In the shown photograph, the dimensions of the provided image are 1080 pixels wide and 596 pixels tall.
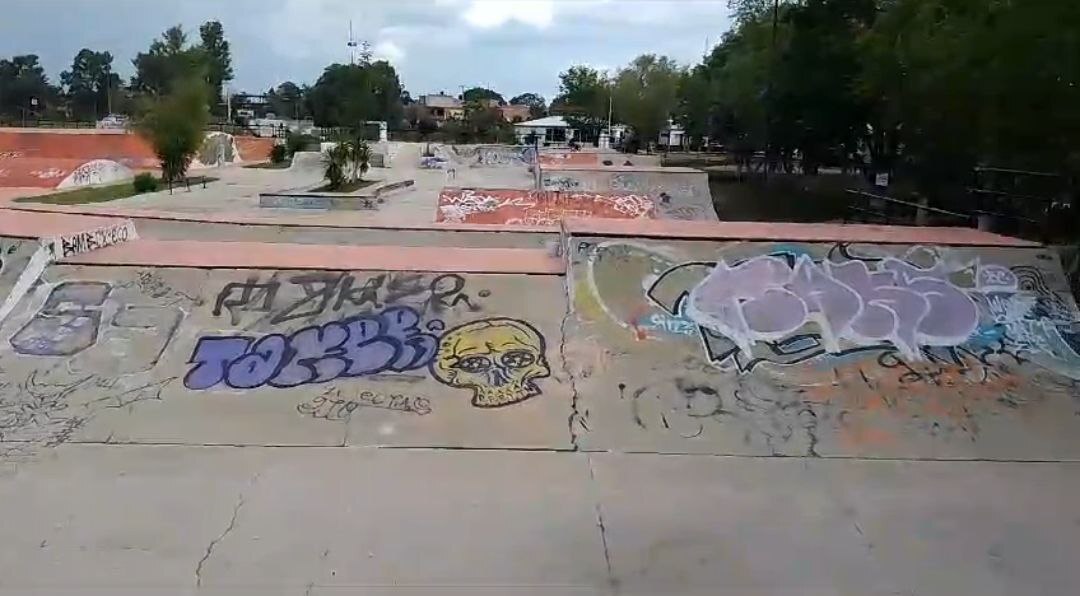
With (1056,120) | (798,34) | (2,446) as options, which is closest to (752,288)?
(1056,120)

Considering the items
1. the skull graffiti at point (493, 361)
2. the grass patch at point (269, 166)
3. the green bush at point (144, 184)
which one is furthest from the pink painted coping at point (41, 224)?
the grass patch at point (269, 166)

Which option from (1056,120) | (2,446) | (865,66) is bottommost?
(2,446)

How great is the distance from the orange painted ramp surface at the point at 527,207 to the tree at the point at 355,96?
5555cm

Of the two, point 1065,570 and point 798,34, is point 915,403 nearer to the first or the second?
point 1065,570

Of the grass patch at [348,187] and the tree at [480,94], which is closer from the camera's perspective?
the grass patch at [348,187]

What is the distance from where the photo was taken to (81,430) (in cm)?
764

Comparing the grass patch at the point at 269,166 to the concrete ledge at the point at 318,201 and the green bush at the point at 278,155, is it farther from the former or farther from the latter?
the concrete ledge at the point at 318,201

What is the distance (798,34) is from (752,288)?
779 inches

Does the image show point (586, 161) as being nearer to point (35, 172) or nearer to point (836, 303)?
point (35, 172)

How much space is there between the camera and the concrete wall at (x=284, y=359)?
7777 millimetres

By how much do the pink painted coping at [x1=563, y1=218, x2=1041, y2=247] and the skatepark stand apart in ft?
0.30

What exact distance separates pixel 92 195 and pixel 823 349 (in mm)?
32654

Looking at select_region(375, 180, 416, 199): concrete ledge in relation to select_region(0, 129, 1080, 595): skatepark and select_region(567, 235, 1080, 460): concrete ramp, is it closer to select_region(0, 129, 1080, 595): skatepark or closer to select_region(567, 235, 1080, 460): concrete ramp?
select_region(0, 129, 1080, 595): skatepark

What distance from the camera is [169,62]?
73250 mm
